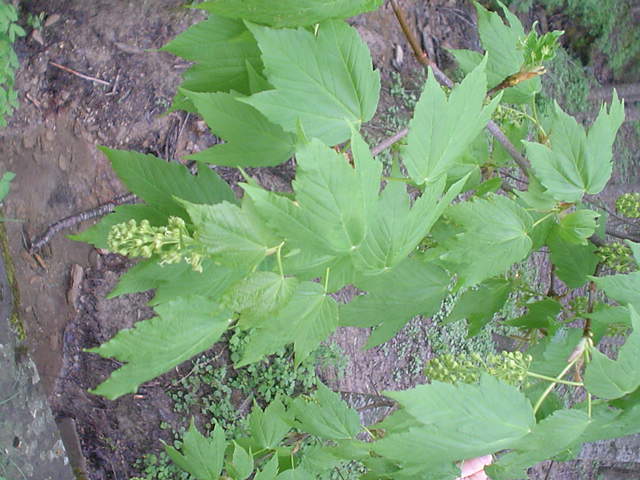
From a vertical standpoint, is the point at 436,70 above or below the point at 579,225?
above

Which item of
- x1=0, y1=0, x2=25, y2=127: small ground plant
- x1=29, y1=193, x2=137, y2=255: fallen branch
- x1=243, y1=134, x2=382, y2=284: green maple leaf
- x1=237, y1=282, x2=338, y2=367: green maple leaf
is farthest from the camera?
x1=29, y1=193, x2=137, y2=255: fallen branch

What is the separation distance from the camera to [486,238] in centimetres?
155

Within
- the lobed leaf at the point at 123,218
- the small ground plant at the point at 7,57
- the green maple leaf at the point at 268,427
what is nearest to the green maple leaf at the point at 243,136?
the lobed leaf at the point at 123,218

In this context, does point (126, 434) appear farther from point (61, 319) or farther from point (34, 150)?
point (34, 150)

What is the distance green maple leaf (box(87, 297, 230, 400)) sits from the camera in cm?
109

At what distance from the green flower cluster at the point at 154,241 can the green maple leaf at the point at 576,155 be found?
3.37 ft

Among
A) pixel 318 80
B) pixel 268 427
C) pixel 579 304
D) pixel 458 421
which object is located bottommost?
pixel 268 427

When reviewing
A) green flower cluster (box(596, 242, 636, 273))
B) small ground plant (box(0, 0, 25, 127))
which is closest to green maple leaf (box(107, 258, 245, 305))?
green flower cluster (box(596, 242, 636, 273))

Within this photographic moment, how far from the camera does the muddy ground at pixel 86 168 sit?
10.3 feet

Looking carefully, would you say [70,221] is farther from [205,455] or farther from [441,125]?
[441,125]

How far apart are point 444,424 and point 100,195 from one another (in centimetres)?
251

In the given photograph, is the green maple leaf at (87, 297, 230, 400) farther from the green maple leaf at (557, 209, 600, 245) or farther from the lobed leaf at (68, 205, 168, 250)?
the green maple leaf at (557, 209, 600, 245)

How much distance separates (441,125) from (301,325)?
57 centimetres

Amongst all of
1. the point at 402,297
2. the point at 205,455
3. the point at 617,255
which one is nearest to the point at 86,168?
the point at 205,455
